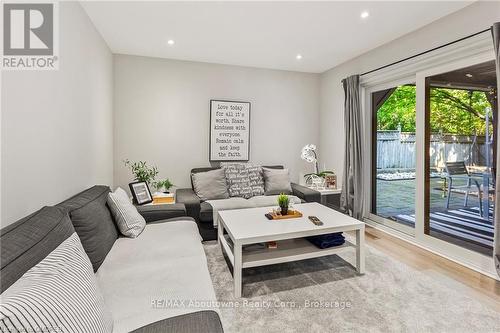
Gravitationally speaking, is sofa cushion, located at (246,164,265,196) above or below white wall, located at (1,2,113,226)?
below

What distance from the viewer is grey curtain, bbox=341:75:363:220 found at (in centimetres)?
373

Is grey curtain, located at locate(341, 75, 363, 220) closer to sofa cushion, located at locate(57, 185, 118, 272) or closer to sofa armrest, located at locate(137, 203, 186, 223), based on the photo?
sofa armrest, located at locate(137, 203, 186, 223)

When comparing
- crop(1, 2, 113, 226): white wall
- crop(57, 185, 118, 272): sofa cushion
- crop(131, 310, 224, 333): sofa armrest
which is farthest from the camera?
crop(57, 185, 118, 272): sofa cushion

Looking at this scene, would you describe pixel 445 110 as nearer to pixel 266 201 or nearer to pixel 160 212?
pixel 266 201

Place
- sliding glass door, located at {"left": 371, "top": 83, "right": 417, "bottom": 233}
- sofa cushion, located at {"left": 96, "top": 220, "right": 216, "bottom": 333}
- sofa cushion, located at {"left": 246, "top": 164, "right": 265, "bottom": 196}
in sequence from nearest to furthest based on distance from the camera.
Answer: sofa cushion, located at {"left": 96, "top": 220, "right": 216, "bottom": 333}
sliding glass door, located at {"left": 371, "top": 83, "right": 417, "bottom": 233}
sofa cushion, located at {"left": 246, "top": 164, "right": 265, "bottom": 196}

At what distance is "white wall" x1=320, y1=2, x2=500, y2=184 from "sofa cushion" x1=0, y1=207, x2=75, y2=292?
359 cm

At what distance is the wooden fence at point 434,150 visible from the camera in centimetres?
265

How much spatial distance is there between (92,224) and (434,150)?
345 cm

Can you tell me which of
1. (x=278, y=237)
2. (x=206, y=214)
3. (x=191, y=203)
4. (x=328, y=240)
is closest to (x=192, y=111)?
(x=191, y=203)

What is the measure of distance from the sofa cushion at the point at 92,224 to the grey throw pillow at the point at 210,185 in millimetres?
1558

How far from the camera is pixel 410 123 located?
3301 millimetres

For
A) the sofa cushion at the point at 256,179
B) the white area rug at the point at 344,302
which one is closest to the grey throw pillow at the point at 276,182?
the sofa cushion at the point at 256,179

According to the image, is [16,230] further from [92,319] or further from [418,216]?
[418,216]

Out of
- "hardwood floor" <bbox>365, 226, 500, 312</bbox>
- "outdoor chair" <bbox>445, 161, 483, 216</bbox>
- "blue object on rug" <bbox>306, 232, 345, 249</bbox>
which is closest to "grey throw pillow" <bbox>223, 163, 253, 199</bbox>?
"blue object on rug" <bbox>306, 232, 345, 249</bbox>
